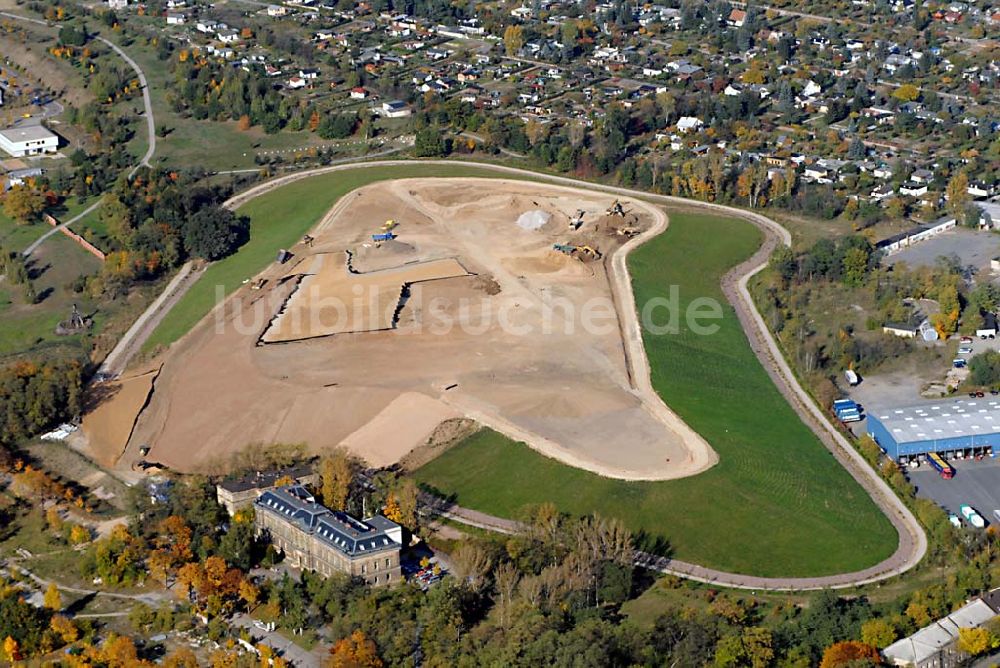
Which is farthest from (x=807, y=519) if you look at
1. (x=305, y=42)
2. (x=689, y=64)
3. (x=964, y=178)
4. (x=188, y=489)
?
(x=305, y=42)

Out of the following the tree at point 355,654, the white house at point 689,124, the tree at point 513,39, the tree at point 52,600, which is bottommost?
the tree at point 513,39

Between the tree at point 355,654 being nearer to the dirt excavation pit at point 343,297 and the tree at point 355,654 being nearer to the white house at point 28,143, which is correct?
the dirt excavation pit at point 343,297

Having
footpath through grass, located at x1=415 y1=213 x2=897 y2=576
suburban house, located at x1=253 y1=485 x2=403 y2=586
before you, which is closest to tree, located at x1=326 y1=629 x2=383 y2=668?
suburban house, located at x1=253 y1=485 x2=403 y2=586

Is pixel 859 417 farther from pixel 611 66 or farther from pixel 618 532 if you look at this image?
pixel 611 66

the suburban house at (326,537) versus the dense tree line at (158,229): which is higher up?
the suburban house at (326,537)

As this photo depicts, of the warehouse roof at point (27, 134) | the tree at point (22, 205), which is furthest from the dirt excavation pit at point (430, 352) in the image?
the warehouse roof at point (27, 134)

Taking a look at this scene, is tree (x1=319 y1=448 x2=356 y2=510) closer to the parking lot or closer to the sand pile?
the parking lot
